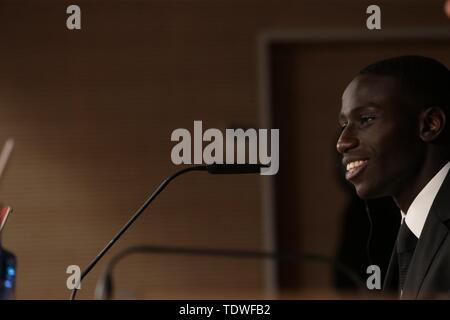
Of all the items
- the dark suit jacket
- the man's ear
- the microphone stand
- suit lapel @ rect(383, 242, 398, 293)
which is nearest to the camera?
the dark suit jacket

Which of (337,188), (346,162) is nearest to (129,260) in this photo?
(337,188)

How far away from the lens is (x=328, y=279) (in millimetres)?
4660

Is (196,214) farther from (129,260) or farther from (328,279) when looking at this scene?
(328,279)

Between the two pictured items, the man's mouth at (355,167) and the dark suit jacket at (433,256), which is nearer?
the dark suit jacket at (433,256)

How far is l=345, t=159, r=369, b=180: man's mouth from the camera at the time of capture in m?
1.37

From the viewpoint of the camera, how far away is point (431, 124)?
1.31 meters

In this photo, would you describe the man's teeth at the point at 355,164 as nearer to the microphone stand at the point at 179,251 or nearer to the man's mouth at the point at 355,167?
the man's mouth at the point at 355,167

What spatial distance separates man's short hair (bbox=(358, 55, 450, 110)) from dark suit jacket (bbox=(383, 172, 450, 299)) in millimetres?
123

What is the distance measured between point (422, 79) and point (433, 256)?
287mm

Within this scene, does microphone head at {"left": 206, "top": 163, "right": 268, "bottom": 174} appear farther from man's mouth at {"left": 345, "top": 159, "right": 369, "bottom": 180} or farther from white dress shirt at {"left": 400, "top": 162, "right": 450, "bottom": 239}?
white dress shirt at {"left": 400, "top": 162, "right": 450, "bottom": 239}

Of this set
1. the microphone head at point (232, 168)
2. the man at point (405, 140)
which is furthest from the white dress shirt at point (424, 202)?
the microphone head at point (232, 168)

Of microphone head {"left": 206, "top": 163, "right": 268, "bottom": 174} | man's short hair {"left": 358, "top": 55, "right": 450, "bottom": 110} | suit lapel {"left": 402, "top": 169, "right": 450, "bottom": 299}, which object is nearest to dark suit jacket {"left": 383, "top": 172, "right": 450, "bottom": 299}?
suit lapel {"left": 402, "top": 169, "right": 450, "bottom": 299}

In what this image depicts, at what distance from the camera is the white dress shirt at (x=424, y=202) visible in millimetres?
1323

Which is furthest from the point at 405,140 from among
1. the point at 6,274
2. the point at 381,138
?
the point at 6,274
